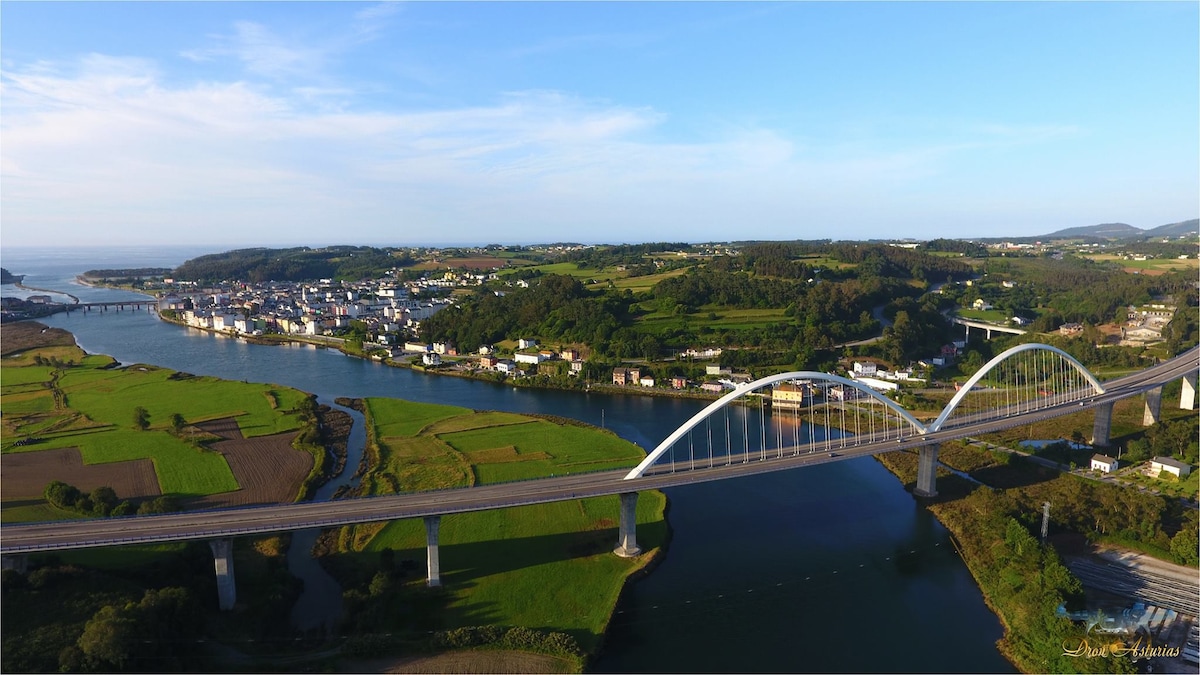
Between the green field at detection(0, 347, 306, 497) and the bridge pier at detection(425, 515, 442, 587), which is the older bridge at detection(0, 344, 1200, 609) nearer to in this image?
the bridge pier at detection(425, 515, 442, 587)

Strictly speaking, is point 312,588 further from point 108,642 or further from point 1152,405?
point 1152,405

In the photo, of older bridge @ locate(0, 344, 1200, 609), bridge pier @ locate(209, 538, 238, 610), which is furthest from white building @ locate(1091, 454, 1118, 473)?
bridge pier @ locate(209, 538, 238, 610)

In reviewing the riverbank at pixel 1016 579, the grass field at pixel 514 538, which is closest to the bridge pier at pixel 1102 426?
the riverbank at pixel 1016 579

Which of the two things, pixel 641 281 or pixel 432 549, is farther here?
pixel 641 281

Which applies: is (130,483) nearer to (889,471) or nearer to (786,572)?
(786,572)

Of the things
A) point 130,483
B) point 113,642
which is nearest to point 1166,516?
point 113,642

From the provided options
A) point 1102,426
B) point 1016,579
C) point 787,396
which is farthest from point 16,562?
point 1102,426

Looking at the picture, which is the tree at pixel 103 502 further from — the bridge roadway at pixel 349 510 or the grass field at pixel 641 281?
the grass field at pixel 641 281
